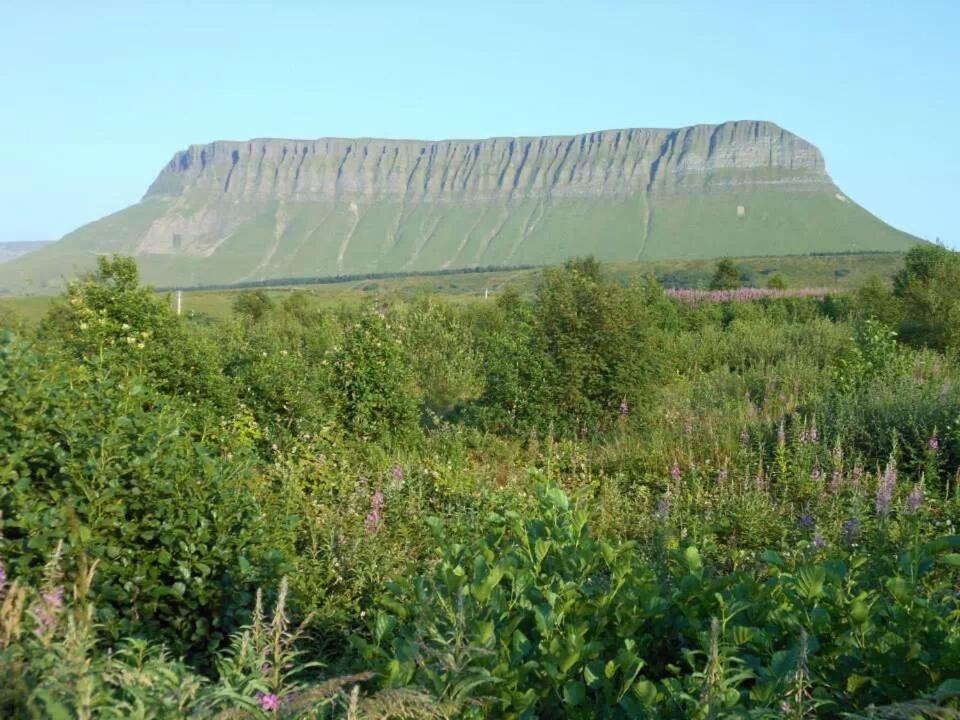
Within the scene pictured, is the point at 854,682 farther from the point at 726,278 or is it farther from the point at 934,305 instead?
the point at 726,278

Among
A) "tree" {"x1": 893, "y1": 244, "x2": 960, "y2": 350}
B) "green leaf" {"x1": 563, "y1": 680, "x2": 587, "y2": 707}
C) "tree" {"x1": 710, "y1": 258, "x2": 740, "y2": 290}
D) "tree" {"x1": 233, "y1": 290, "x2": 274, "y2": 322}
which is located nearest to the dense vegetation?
"green leaf" {"x1": 563, "y1": 680, "x2": 587, "y2": 707}

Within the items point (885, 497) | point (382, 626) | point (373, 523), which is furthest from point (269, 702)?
point (885, 497)

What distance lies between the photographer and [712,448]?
9094mm

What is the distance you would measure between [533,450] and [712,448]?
198 cm

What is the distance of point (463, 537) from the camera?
5770 millimetres

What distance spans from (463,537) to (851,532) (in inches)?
89.4

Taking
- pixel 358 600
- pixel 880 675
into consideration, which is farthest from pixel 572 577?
pixel 358 600

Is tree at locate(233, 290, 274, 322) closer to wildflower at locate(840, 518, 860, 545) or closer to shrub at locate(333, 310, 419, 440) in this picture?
shrub at locate(333, 310, 419, 440)

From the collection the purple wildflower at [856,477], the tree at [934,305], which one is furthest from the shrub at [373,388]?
the tree at [934,305]

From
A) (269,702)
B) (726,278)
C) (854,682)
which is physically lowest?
(854,682)

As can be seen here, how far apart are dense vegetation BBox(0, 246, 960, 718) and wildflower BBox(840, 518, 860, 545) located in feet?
0.20

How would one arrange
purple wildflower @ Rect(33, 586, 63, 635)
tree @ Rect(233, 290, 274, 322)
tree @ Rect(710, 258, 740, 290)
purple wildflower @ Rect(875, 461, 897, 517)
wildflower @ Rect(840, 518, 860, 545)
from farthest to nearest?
tree @ Rect(710, 258, 740, 290) → tree @ Rect(233, 290, 274, 322) → wildflower @ Rect(840, 518, 860, 545) → purple wildflower @ Rect(875, 461, 897, 517) → purple wildflower @ Rect(33, 586, 63, 635)

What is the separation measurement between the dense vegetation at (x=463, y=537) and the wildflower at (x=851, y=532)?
6cm

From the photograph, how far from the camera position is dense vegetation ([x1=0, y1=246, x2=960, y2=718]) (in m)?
2.94
